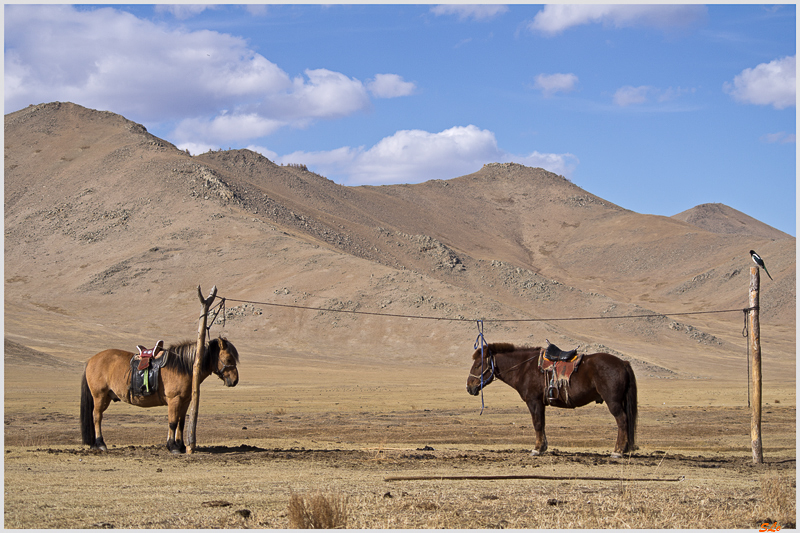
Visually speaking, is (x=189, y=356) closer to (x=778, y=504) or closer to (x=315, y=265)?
(x=778, y=504)

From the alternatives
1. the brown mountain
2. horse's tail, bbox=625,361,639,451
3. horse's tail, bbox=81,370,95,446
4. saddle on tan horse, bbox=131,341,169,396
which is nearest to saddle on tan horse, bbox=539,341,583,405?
horse's tail, bbox=625,361,639,451

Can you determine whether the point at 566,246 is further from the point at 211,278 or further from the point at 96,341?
the point at 96,341

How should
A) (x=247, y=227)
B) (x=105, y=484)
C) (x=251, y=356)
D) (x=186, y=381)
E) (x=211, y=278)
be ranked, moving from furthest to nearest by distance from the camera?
(x=247, y=227)
(x=211, y=278)
(x=251, y=356)
(x=186, y=381)
(x=105, y=484)

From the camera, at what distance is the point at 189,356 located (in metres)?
16.2

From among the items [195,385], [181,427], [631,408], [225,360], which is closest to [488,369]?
[631,408]

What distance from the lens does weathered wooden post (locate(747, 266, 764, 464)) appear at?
50.0 feet

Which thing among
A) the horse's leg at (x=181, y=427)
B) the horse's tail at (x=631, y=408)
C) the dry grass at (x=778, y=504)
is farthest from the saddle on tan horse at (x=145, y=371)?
the dry grass at (x=778, y=504)

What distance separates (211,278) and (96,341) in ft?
57.3

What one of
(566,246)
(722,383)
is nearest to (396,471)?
(722,383)

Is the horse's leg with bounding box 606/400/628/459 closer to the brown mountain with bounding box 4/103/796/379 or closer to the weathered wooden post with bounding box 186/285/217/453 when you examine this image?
the weathered wooden post with bounding box 186/285/217/453

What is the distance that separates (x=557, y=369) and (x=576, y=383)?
494 mm

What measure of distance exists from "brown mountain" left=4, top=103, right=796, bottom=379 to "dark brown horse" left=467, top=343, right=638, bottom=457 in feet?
50.5

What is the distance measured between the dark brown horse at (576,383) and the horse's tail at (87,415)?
836 centimetres

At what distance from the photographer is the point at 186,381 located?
628 inches
